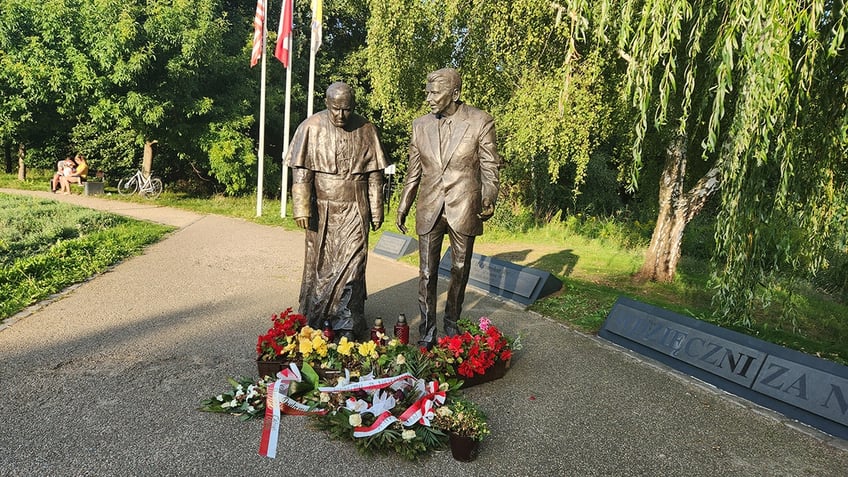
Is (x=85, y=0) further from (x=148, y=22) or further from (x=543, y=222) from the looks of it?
(x=543, y=222)

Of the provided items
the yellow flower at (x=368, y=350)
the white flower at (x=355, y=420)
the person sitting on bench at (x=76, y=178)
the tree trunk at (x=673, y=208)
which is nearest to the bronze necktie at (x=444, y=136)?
the yellow flower at (x=368, y=350)

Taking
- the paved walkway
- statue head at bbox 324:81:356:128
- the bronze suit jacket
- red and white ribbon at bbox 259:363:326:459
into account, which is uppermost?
statue head at bbox 324:81:356:128

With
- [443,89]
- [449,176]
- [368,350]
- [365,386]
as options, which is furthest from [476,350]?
[443,89]

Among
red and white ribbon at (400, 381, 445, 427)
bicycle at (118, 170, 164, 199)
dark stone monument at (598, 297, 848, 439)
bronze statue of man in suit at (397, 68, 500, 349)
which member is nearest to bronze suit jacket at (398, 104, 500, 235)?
bronze statue of man in suit at (397, 68, 500, 349)

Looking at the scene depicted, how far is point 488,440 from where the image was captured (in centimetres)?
310

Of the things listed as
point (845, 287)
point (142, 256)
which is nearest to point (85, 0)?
point (142, 256)

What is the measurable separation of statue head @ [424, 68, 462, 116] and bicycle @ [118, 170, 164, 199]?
54.2 ft

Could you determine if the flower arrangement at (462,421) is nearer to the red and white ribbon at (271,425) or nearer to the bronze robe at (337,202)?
the red and white ribbon at (271,425)

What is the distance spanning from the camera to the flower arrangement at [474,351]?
145 inches

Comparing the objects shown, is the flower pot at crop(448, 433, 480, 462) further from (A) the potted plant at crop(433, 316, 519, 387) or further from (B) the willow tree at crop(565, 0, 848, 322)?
(B) the willow tree at crop(565, 0, 848, 322)

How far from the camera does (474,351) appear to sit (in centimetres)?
372

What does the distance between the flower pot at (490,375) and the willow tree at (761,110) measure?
1.69 m

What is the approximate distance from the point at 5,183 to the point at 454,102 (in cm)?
2115

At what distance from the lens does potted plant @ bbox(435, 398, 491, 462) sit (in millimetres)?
2832
